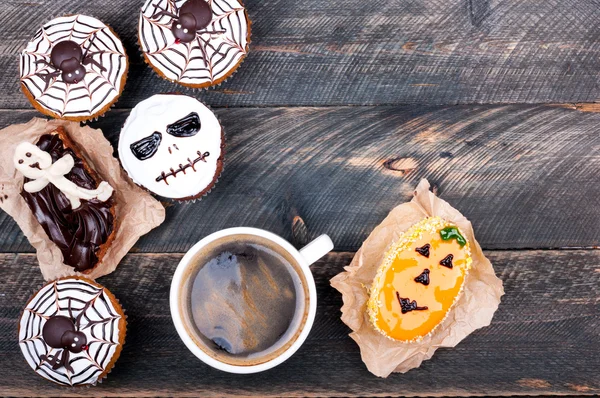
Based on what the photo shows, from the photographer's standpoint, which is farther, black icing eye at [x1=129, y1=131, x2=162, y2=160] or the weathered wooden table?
the weathered wooden table

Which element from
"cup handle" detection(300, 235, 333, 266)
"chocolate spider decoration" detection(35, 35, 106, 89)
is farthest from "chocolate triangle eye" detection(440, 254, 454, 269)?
"chocolate spider decoration" detection(35, 35, 106, 89)

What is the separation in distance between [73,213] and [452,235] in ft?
4.08

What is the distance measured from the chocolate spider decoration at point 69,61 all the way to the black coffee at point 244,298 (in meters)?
0.74

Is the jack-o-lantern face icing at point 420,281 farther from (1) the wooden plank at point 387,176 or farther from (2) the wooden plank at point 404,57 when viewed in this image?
(2) the wooden plank at point 404,57

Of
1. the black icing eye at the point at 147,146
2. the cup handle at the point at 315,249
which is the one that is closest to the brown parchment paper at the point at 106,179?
the black icing eye at the point at 147,146

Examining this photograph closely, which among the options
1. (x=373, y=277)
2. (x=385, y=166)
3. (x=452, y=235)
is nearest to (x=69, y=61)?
(x=385, y=166)

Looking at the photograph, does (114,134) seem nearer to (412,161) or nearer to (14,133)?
(14,133)

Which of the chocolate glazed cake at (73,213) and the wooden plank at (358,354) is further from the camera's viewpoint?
the wooden plank at (358,354)

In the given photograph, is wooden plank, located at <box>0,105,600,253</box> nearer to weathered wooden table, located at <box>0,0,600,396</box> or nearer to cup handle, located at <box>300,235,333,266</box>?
weathered wooden table, located at <box>0,0,600,396</box>

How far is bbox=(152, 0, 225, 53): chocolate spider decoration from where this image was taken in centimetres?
194

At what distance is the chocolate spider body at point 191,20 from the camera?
194 cm

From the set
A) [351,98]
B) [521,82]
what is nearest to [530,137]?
[521,82]

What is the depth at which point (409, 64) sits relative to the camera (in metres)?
2.12

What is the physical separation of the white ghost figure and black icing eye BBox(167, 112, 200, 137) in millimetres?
284
